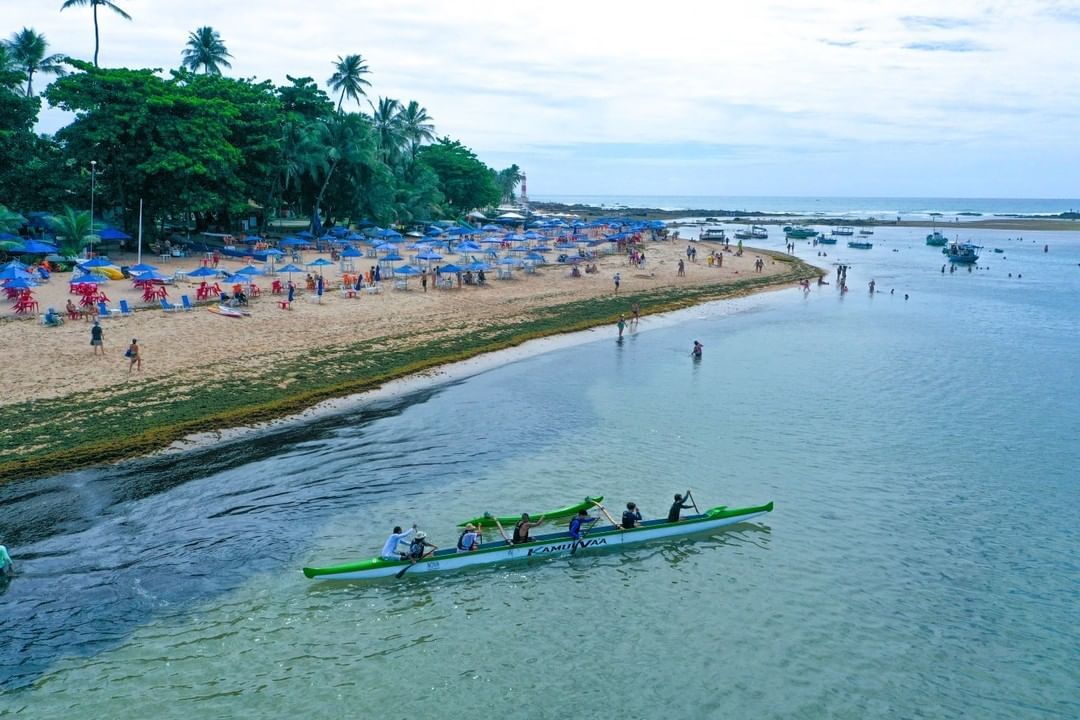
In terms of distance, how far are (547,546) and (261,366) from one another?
48.7ft

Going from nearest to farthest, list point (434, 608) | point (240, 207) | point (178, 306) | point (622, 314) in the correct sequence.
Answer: point (434, 608), point (178, 306), point (622, 314), point (240, 207)

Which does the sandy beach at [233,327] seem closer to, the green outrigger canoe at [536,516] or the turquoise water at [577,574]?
the turquoise water at [577,574]

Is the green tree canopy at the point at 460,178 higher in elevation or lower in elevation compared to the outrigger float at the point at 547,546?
higher

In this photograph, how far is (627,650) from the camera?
1311cm

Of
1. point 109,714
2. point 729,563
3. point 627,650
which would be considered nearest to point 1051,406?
point 729,563

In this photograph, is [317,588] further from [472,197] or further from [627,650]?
[472,197]

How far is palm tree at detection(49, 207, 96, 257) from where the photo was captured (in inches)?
1592

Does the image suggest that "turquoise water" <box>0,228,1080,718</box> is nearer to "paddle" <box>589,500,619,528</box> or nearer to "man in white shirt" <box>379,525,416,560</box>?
"man in white shirt" <box>379,525,416,560</box>

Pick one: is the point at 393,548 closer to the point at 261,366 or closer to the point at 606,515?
the point at 606,515

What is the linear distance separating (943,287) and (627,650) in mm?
58997

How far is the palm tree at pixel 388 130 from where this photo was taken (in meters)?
74.0

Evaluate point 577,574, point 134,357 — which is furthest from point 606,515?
point 134,357

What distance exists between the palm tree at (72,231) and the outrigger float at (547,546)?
35.0 m

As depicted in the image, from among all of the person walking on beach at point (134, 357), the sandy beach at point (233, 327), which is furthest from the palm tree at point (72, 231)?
the person walking on beach at point (134, 357)
